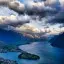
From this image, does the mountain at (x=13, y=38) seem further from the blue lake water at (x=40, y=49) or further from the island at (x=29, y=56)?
the island at (x=29, y=56)

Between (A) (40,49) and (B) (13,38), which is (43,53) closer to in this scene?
(A) (40,49)

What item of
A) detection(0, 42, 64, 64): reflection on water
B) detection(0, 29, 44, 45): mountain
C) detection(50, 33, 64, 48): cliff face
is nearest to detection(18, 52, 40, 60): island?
detection(0, 42, 64, 64): reflection on water

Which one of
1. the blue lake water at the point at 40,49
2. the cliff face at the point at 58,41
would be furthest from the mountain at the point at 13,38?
the cliff face at the point at 58,41

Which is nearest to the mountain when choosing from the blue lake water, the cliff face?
the blue lake water

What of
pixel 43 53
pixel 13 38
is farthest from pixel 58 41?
pixel 13 38

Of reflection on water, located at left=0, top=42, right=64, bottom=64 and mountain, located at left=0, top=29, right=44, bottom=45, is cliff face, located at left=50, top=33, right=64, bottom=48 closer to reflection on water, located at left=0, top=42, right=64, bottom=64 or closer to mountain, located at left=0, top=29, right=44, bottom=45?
reflection on water, located at left=0, top=42, right=64, bottom=64

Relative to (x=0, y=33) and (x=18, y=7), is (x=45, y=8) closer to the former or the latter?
(x=18, y=7)

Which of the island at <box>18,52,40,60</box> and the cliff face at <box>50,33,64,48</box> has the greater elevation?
the cliff face at <box>50,33,64,48</box>

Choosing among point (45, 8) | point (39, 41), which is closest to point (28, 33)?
point (39, 41)
